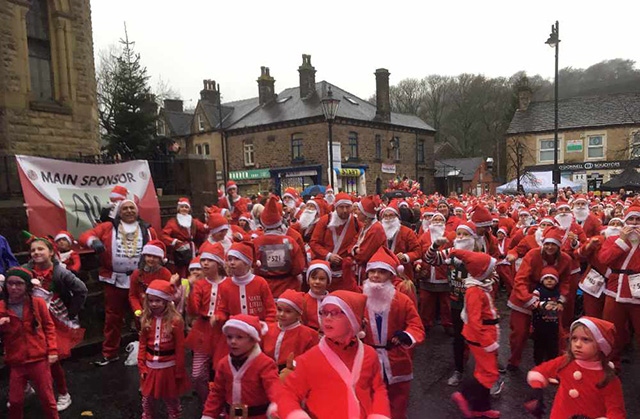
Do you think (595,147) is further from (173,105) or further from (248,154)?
(173,105)

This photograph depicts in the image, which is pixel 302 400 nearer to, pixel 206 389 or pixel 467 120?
pixel 206 389

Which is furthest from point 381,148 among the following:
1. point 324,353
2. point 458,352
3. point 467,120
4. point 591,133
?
point 324,353

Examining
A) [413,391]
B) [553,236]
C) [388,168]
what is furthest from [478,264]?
[388,168]

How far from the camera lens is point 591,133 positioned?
37.6 metres

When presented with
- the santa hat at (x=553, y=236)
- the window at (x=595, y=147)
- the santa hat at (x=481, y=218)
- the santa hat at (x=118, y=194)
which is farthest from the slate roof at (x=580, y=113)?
the santa hat at (x=118, y=194)

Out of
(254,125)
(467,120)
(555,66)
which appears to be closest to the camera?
(555,66)

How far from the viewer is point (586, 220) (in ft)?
26.0

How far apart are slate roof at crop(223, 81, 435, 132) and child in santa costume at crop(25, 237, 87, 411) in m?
29.7

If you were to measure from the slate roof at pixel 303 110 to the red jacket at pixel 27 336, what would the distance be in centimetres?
3035

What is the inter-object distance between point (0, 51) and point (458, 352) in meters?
11.6

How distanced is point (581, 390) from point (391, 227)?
3.89m

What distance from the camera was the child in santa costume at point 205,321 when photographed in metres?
4.14

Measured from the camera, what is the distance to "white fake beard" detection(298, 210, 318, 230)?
7.49 meters

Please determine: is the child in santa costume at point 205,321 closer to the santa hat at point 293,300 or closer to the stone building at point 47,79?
the santa hat at point 293,300
